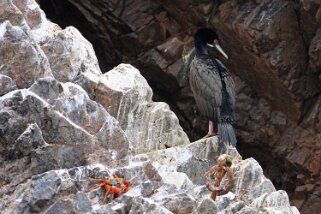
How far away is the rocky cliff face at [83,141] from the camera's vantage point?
1567cm

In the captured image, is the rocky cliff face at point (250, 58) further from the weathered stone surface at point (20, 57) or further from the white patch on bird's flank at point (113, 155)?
the white patch on bird's flank at point (113, 155)

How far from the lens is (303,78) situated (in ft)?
80.6

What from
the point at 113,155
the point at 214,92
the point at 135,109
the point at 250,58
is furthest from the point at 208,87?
the point at 113,155

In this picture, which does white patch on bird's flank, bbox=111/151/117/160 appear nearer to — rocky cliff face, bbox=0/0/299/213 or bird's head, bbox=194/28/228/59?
rocky cliff face, bbox=0/0/299/213

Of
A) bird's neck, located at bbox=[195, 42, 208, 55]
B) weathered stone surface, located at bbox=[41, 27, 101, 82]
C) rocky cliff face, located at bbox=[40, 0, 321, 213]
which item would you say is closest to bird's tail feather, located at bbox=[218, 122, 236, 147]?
bird's neck, located at bbox=[195, 42, 208, 55]

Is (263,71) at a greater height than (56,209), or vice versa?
(263,71)

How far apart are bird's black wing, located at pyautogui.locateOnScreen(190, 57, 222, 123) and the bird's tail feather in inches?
9.6

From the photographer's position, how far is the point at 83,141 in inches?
663

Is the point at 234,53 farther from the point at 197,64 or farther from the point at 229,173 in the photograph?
the point at 229,173

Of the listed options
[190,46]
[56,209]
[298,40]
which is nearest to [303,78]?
[298,40]

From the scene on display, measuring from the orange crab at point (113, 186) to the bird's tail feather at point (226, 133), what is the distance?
13.5ft

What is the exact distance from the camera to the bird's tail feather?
20062mm

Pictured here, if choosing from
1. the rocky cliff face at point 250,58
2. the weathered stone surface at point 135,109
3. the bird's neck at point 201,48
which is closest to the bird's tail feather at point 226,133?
the weathered stone surface at point 135,109

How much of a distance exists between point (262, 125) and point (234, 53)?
168cm
